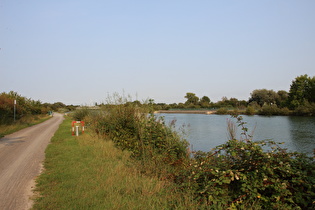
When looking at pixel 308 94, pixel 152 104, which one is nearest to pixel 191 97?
pixel 308 94

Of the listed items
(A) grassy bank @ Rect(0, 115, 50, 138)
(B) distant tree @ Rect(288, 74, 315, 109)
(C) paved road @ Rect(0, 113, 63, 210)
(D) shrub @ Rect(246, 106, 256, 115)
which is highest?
(B) distant tree @ Rect(288, 74, 315, 109)

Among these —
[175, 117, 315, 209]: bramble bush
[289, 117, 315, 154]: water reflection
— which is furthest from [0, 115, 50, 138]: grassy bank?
[289, 117, 315, 154]: water reflection

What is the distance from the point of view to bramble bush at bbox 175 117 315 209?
15.7 ft

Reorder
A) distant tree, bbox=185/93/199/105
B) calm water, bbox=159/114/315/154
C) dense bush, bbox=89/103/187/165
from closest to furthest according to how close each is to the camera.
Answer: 1. dense bush, bbox=89/103/187/165
2. calm water, bbox=159/114/315/154
3. distant tree, bbox=185/93/199/105

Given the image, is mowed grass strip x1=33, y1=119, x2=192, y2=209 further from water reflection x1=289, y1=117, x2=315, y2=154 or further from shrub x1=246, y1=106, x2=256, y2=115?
shrub x1=246, y1=106, x2=256, y2=115

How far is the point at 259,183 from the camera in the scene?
4.93 meters

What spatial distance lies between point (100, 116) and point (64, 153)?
574cm

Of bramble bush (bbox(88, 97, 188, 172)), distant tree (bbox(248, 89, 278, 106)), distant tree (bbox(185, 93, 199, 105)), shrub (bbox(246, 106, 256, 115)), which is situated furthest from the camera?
distant tree (bbox(185, 93, 199, 105))

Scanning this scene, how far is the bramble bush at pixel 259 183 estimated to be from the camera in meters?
4.78

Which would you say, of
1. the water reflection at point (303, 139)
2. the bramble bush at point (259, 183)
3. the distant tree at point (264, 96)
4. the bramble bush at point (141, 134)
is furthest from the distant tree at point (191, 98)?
the bramble bush at point (259, 183)

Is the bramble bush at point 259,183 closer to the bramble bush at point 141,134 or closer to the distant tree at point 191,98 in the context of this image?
the bramble bush at point 141,134

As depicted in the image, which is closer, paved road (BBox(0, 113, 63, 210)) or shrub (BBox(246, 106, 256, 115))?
paved road (BBox(0, 113, 63, 210))

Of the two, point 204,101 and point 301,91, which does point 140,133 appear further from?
point 204,101

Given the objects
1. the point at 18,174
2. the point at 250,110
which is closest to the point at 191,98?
the point at 250,110
